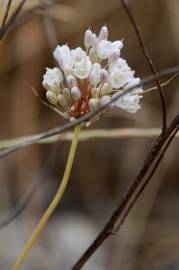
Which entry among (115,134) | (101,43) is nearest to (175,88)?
(115,134)

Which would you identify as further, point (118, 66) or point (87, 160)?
point (87, 160)

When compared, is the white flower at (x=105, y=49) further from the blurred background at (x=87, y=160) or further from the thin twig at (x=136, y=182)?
the blurred background at (x=87, y=160)

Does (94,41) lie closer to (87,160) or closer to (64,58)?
(64,58)

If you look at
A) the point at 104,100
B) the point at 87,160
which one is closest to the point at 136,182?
the point at 104,100

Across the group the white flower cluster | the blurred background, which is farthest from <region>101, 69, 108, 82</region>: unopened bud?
the blurred background

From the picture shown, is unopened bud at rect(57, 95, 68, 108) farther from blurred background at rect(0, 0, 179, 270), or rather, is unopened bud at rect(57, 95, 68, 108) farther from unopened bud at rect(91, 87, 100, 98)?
blurred background at rect(0, 0, 179, 270)

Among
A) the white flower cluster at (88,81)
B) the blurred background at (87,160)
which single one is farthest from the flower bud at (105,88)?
the blurred background at (87,160)
